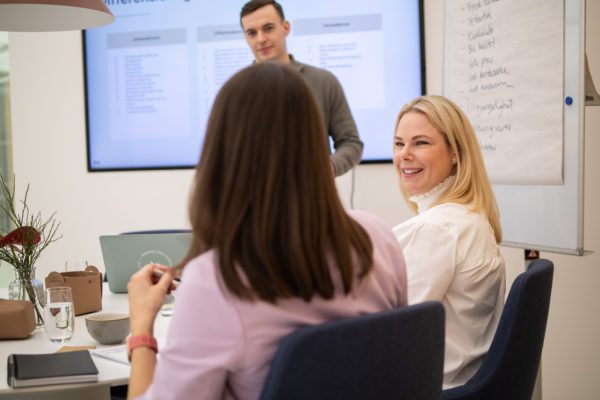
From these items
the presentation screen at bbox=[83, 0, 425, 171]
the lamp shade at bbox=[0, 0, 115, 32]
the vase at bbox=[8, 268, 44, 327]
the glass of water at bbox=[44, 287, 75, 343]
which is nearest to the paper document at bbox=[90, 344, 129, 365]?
the glass of water at bbox=[44, 287, 75, 343]

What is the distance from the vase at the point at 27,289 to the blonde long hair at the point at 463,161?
1.15 m

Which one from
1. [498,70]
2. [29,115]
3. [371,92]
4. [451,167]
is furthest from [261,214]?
[29,115]

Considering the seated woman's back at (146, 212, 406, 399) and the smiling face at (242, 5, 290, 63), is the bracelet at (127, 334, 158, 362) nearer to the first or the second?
the seated woman's back at (146, 212, 406, 399)

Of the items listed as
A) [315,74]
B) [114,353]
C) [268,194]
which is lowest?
[114,353]

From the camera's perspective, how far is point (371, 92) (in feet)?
13.0

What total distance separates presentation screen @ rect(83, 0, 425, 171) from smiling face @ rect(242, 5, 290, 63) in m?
0.45

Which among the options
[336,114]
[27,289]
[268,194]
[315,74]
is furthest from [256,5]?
[268,194]

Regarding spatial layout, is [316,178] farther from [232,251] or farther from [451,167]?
[451,167]

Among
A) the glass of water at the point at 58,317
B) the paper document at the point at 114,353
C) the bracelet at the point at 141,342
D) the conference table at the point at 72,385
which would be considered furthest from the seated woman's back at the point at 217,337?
the glass of water at the point at 58,317

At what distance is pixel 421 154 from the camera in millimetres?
2051

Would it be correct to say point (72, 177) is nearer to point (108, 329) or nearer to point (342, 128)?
point (342, 128)

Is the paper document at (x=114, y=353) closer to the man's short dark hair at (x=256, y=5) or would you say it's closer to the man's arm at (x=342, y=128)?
the man's arm at (x=342, y=128)

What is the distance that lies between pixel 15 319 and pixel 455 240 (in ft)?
3.72

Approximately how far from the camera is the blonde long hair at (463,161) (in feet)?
6.34
